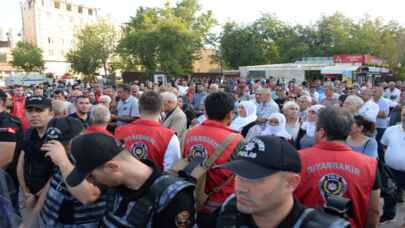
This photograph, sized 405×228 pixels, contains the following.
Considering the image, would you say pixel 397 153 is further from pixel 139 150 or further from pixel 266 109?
pixel 139 150

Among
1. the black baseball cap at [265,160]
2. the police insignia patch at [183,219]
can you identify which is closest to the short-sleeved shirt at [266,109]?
the police insignia patch at [183,219]

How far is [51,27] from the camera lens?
91.8m

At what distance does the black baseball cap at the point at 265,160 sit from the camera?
1.81 metres

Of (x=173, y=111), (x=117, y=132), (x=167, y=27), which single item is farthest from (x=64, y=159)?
(x=167, y=27)

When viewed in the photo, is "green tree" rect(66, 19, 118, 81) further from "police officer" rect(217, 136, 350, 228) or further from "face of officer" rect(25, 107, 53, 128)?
"police officer" rect(217, 136, 350, 228)

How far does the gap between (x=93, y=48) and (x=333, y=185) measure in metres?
50.8

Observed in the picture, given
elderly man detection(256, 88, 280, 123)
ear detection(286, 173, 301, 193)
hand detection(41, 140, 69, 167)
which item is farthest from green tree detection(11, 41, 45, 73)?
ear detection(286, 173, 301, 193)

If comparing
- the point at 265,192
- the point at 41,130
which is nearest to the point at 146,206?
the point at 265,192

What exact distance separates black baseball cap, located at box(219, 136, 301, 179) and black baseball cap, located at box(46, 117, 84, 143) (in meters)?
1.66

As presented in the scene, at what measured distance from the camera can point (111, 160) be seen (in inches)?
84.4

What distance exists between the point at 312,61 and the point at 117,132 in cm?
4255

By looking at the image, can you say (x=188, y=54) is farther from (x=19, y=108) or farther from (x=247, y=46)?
(x=19, y=108)

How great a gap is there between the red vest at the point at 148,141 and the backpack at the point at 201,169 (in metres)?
0.57

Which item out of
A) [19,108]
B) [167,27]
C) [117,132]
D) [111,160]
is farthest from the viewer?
[167,27]
